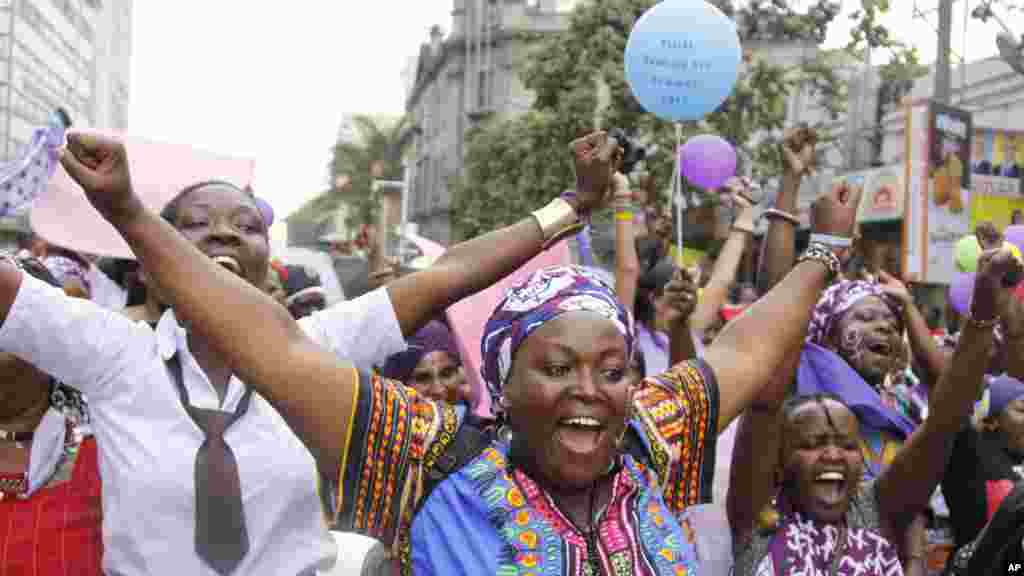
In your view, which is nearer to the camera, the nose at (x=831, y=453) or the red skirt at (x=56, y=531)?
the red skirt at (x=56, y=531)

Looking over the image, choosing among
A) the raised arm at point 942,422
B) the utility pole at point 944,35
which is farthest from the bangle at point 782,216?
the utility pole at point 944,35

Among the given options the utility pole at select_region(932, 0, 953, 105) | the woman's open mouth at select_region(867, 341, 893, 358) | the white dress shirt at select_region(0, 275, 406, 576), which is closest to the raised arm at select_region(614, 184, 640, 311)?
the woman's open mouth at select_region(867, 341, 893, 358)

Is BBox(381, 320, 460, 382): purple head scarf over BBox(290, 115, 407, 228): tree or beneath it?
beneath

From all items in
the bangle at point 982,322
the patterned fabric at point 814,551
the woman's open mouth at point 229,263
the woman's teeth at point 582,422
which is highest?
the woman's open mouth at point 229,263

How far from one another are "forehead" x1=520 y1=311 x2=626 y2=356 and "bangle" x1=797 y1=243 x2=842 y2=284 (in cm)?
68

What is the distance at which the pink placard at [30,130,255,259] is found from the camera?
3.51 meters

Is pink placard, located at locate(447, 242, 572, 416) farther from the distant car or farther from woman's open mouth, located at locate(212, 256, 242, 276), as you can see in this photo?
the distant car

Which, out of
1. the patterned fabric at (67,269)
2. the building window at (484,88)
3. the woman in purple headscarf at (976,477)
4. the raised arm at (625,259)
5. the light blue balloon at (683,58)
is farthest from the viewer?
the building window at (484,88)

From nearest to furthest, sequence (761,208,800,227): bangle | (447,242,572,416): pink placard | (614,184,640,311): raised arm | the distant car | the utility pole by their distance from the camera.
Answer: (761,208,800,227): bangle, (447,242,572,416): pink placard, (614,184,640,311): raised arm, the distant car, the utility pole

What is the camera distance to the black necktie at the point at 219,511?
2.32 metres

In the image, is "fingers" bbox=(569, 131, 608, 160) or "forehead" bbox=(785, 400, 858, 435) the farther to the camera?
"forehead" bbox=(785, 400, 858, 435)

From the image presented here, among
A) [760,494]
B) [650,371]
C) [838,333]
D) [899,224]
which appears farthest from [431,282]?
[899,224]

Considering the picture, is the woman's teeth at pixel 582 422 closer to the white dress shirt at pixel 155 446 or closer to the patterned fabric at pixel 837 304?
the white dress shirt at pixel 155 446

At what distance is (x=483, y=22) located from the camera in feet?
153
